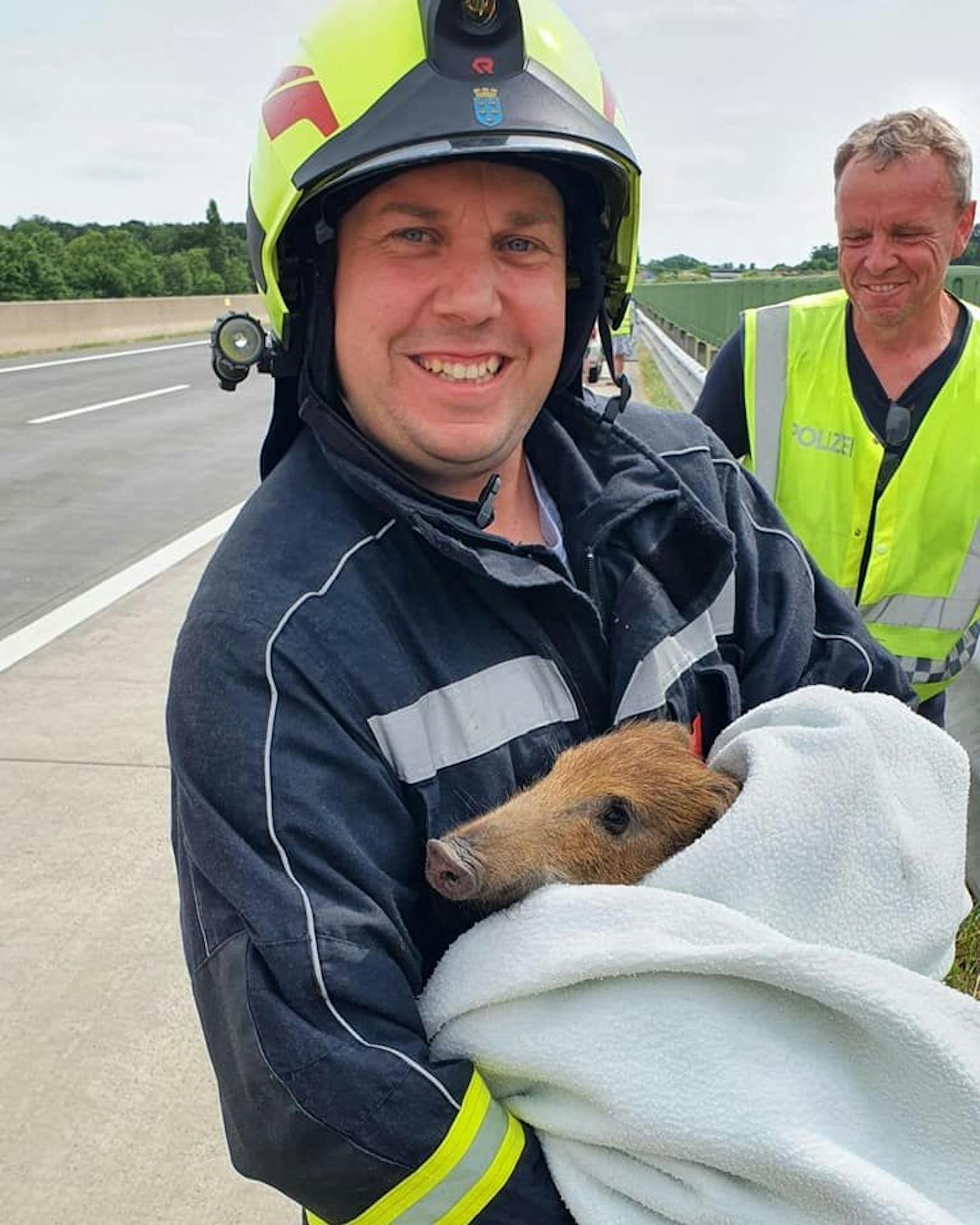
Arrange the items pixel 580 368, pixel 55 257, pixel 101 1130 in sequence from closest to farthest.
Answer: pixel 580 368
pixel 101 1130
pixel 55 257

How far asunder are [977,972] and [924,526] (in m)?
1.43

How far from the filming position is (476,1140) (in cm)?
148

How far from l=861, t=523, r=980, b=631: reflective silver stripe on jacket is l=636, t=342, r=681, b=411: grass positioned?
347 inches

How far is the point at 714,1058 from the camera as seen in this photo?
144 centimetres

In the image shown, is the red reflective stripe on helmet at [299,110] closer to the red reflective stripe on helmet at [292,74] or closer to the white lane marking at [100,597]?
the red reflective stripe on helmet at [292,74]

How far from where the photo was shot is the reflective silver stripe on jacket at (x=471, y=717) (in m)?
1.70

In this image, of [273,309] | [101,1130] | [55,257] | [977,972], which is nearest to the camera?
[273,309]

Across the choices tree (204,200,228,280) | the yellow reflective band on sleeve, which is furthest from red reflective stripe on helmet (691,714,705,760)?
tree (204,200,228,280)

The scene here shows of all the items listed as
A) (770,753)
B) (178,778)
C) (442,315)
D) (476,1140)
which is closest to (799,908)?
(770,753)

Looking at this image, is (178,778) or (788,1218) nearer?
(788,1218)

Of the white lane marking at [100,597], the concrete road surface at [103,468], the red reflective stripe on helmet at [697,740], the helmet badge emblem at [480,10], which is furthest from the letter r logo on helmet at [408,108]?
the concrete road surface at [103,468]

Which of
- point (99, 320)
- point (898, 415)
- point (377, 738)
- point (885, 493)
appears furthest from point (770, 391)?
point (99, 320)

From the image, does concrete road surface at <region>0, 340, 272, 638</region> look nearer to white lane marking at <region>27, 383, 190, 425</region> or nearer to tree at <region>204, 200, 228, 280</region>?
white lane marking at <region>27, 383, 190, 425</region>

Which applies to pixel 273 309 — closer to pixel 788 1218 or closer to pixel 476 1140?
pixel 476 1140
